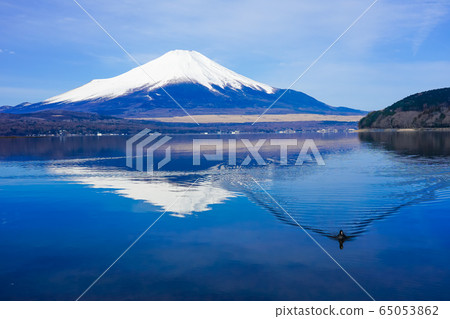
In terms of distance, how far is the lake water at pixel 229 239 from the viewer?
10711mm

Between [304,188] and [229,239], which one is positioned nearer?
[229,239]

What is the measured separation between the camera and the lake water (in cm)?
1071

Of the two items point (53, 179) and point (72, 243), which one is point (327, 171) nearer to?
point (53, 179)

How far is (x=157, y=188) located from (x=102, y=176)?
28.6 feet

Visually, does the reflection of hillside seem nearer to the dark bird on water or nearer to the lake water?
the lake water

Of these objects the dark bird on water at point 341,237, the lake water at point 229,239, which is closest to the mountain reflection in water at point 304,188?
the lake water at point 229,239

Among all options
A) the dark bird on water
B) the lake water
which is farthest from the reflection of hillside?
the dark bird on water

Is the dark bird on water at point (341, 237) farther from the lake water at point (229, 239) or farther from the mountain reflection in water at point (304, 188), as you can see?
the mountain reflection in water at point (304, 188)

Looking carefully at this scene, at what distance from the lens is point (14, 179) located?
3244 cm

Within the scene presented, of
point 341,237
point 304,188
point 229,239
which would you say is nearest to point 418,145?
point 304,188

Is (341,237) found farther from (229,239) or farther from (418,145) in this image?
(418,145)

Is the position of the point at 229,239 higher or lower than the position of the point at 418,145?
lower

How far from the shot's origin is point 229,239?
15.1m
